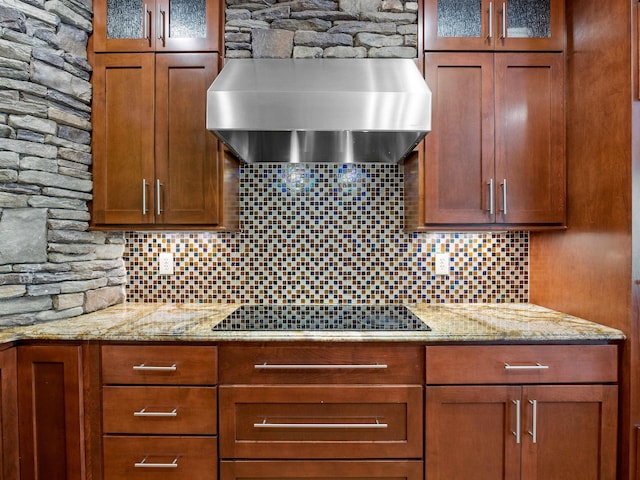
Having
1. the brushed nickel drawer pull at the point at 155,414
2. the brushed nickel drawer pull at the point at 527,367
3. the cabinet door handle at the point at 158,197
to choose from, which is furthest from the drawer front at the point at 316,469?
the cabinet door handle at the point at 158,197

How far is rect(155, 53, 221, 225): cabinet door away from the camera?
1.86 m

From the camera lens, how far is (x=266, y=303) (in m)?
2.21

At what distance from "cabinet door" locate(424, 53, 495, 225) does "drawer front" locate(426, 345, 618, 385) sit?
63 centimetres

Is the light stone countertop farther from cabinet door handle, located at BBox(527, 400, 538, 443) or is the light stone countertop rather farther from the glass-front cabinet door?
the glass-front cabinet door

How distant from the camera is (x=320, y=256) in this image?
2.21 meters

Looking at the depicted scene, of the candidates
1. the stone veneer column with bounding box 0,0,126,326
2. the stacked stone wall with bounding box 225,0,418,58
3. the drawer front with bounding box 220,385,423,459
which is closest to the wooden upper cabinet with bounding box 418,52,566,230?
the stacked stone wall with bounding box 225,0,418,58

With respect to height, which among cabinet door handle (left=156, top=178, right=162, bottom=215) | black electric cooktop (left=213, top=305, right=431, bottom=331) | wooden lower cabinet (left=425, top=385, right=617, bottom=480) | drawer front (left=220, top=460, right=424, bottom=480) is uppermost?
cabinet door handle (left=156, top=178, right=162, bottom=215)

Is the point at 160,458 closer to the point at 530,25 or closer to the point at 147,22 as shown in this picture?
the point at 147,22

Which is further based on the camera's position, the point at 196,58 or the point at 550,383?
the point at 196,58

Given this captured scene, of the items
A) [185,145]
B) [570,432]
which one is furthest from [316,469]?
[185,145]

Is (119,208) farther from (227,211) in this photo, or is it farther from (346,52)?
(346,52)

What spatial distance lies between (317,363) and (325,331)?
5.4 inches

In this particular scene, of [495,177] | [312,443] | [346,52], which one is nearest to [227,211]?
[346,52]

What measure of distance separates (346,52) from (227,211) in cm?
98
